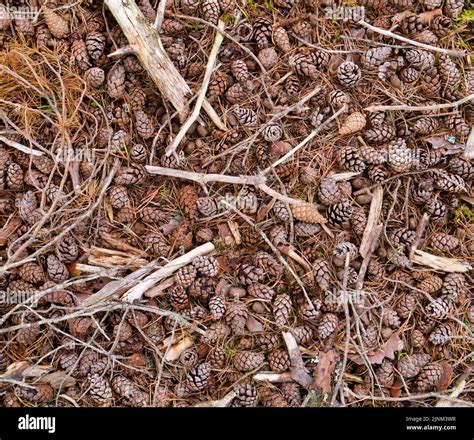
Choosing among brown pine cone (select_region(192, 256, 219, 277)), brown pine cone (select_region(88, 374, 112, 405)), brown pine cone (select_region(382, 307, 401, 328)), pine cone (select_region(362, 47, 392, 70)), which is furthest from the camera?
pine cone (select_region(362, 47, 392, 70))

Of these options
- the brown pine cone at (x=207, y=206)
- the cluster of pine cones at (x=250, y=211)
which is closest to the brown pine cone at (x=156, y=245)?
the cluster of pine cones at (x=250, y=211)

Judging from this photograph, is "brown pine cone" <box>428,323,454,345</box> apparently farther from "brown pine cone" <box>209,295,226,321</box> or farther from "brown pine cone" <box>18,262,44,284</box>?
"brown pine cone" <box>18,262,44,284</box>

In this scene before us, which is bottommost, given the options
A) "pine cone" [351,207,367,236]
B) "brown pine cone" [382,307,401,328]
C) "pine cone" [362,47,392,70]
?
"brown pine cone" [382,307,401,328]

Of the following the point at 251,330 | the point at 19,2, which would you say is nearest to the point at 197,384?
the point at 251,330

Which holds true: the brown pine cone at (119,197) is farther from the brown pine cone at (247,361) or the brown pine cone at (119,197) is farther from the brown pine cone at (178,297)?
the brown pine cone at (247,361)

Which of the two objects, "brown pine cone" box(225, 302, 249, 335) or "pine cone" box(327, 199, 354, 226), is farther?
"pine cone" box(327, 199, 354, 226)

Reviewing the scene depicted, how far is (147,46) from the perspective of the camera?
3.12 meters

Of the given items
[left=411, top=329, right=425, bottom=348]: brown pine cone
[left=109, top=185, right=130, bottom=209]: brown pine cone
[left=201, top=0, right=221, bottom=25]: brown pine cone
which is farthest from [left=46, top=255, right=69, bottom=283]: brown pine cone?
[left=411, top=329, right=425, bottom=348]: brown pine cone

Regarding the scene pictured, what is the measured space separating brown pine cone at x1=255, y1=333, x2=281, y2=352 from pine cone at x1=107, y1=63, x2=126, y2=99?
154cm

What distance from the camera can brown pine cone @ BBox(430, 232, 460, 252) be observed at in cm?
329

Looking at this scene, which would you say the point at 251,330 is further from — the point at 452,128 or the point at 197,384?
the point at 452,128

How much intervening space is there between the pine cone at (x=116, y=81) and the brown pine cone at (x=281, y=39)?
0.88 metres

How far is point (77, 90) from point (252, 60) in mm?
999

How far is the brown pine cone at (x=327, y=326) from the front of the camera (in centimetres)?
311
